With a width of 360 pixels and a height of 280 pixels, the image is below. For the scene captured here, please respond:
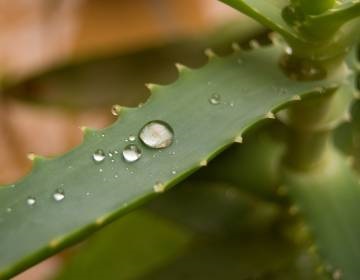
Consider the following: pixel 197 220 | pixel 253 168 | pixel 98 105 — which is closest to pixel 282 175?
pixel 253 168

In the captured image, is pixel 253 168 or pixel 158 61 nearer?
pixel 253 168

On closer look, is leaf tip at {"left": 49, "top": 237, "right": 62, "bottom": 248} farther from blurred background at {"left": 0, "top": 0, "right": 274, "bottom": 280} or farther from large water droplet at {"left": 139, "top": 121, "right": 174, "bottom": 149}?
blurred background at {"left": 0, "top": 0, "right": 274, "bottom": 280}

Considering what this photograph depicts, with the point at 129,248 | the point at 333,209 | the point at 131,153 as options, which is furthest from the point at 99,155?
the point at 129,248

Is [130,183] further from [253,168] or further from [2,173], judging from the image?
[2,173]

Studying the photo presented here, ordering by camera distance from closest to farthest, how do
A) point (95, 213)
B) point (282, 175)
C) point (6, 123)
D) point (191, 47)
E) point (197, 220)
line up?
point (95, 213) < point (282, 175) < point (197, 220) < point (191, 47) < point (6, 123)

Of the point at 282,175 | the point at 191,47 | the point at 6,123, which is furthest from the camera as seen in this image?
the point at 6,123

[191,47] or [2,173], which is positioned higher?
[2,173]
